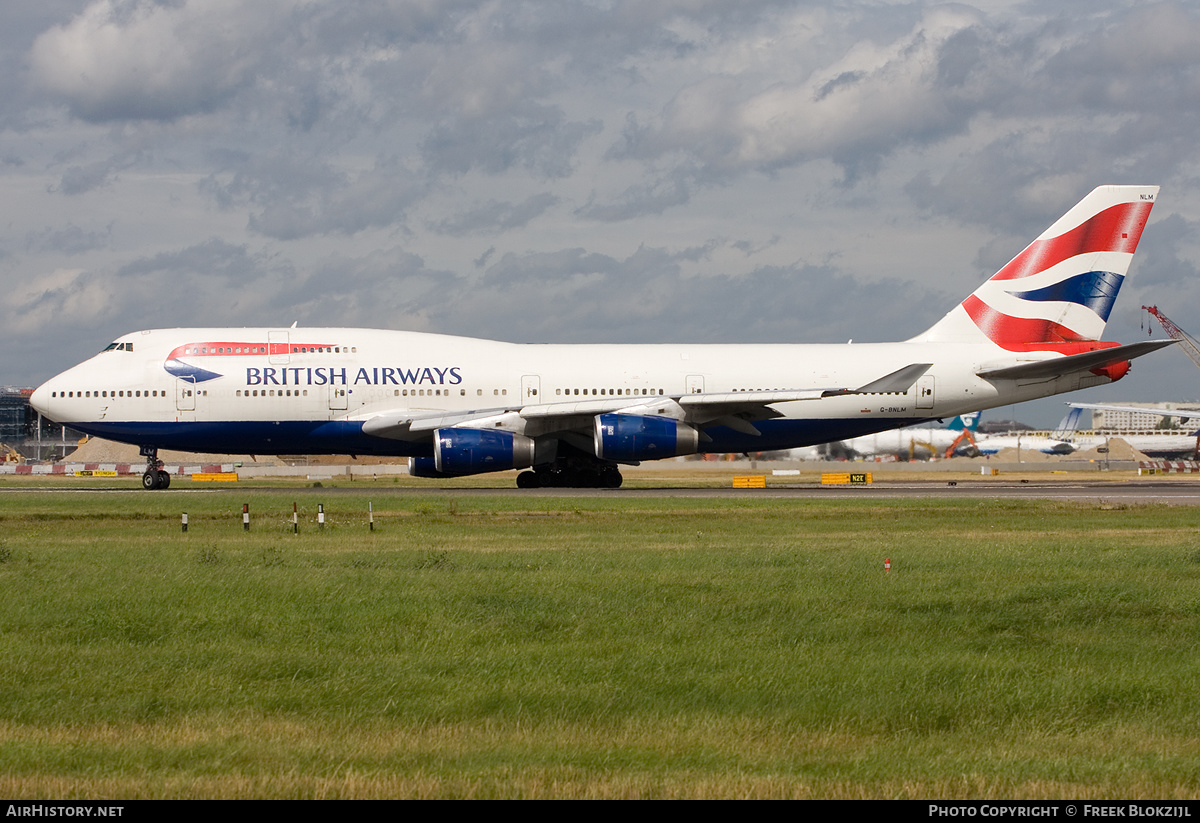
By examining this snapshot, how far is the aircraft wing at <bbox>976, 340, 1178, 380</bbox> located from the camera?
35250 mm

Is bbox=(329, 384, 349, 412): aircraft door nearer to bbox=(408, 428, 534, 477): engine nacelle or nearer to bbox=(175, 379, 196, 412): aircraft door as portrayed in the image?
bbox=(408, 428, 534, 477): engine nacelle

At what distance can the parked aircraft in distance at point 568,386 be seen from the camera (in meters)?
36.1

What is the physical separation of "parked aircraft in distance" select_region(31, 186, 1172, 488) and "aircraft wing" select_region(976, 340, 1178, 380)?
74 mm

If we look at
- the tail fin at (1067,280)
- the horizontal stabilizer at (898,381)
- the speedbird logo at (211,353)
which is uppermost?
the tail fin at (1067,280)

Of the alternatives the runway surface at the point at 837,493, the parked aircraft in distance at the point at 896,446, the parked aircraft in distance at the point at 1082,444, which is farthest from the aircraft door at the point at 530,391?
the parked aircraft in distance at the point at 1082,444

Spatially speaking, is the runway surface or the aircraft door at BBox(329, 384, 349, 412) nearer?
the runway surface

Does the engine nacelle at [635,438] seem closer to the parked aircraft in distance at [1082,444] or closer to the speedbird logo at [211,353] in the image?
the speedbird logo at [211,353]

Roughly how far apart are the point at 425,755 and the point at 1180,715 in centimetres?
583

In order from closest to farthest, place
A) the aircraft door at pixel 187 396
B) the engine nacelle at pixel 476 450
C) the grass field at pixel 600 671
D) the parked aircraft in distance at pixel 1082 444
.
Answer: the grass field at pixel 600 671, the engine nacelle at pixel 476 450, the aircraft door at pixel 187 396, the parked aircraft in distance at pixel 1082 444

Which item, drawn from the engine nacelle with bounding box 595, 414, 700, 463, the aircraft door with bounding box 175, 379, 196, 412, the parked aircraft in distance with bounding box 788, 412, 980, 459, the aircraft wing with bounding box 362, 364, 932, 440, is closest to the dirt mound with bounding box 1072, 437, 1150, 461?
the parked aircraft in distance with bounding box 788, 412, 980, 459

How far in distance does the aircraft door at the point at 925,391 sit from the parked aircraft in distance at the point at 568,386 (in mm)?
71

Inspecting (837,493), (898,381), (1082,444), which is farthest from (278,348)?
(1082,444)
